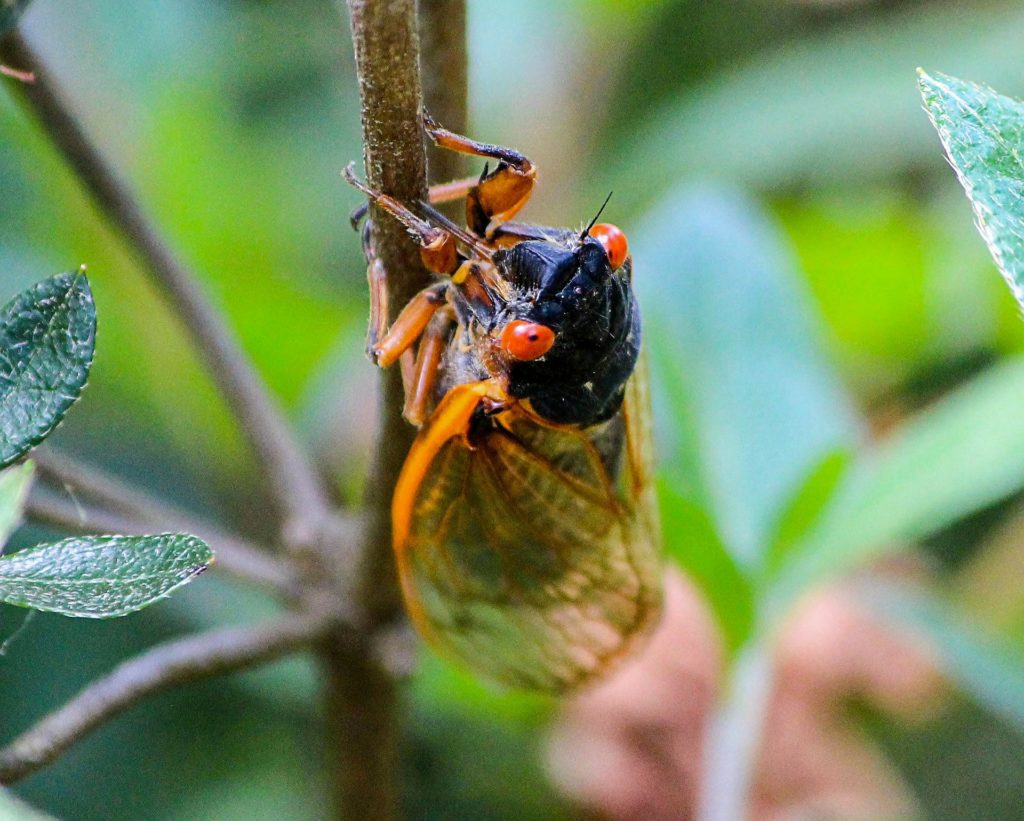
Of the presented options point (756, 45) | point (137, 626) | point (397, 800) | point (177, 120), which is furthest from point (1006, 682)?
point (756, 45)

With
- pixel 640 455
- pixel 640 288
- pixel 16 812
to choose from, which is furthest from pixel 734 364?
pixel 16 812

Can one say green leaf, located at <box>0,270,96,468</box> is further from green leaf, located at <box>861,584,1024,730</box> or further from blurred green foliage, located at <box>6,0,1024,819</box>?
green leaf, located at <box>861,584,1024,730</box>

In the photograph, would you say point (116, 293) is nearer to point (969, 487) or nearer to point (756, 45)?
point (969, 487)

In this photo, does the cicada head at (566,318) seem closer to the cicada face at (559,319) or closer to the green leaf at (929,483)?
the cicada face at (559,319)

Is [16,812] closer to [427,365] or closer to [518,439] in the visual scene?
[427,365]

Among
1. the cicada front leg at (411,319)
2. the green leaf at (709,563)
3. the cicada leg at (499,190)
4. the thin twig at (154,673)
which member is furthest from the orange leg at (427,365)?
the green leaf at (709,563)
